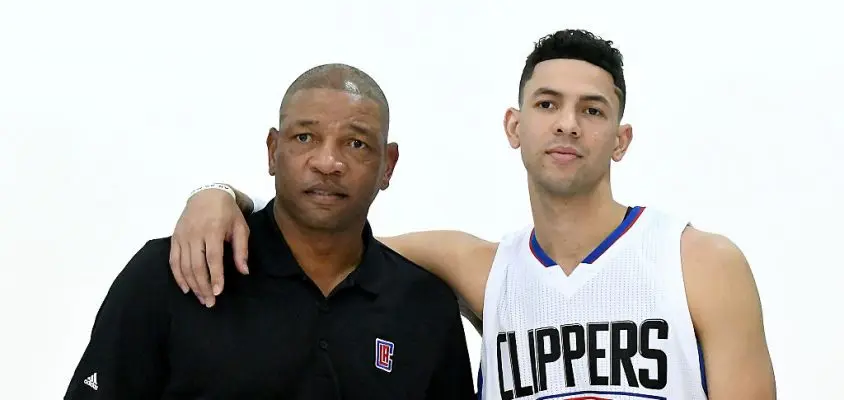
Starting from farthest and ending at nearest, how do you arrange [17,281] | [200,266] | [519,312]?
1. [17,281]
2. [519,312]
3. [200,266]

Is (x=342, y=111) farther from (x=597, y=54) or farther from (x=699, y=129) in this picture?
(x=699, y=129)

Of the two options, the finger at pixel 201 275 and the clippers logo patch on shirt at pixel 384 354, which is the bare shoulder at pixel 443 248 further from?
the finger at pixel 201 275

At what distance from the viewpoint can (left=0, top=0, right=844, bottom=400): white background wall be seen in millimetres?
3119

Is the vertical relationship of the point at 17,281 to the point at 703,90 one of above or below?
below

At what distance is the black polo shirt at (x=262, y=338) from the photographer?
1.77 m

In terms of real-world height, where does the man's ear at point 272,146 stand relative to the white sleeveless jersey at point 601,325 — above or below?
above

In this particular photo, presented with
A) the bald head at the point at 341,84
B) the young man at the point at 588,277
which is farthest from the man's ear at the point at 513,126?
the bald head at the point at 341,84

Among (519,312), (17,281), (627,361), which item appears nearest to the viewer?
(627,361)

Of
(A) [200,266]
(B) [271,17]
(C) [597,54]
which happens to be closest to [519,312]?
(C) [597,54]

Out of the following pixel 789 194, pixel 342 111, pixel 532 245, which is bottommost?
pixel 532 245

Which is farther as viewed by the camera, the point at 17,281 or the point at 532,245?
the point at 17,281

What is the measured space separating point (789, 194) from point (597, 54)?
1302mm

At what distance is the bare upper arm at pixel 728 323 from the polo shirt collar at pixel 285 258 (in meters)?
0.62

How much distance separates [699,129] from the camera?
10.5ft
